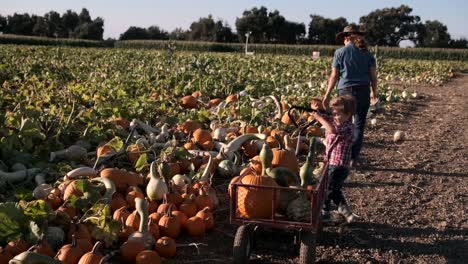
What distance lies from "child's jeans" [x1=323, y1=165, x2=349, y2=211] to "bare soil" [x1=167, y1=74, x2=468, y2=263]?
21 centimetres

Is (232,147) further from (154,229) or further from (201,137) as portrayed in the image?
(154,229)

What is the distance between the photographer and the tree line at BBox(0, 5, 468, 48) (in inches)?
4060

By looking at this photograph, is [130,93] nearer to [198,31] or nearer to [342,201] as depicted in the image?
[342,201]

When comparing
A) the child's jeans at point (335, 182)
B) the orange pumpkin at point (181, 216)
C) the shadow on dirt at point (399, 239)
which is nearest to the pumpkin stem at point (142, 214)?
the orange pumpkin at point (181, 216)

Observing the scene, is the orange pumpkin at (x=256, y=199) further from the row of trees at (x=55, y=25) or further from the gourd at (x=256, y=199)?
the row of trees at (x=55, y=25)

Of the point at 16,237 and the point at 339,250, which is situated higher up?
the point at 16,237

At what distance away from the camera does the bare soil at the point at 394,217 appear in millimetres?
4301

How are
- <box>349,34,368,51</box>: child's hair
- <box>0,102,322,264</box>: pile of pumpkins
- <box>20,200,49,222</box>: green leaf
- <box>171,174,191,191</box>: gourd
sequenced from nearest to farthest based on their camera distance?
<box>0,102,322,264</box>: pile of pumpkins → <box>20,200,49,222</box>: green leaf → <box>171,174,191,191</box>: gourd → <box>349,34,368,51</box>: child's hair

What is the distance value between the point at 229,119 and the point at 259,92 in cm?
447

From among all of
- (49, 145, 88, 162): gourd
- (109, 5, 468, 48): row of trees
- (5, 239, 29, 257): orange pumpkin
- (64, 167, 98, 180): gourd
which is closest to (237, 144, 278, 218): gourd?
(5, 239, 29, 257): orange pumpkin

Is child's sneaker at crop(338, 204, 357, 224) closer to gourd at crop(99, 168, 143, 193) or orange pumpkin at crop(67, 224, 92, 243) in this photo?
gourd at crop(99, 168, 143, 193)

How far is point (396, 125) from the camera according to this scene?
10602mm

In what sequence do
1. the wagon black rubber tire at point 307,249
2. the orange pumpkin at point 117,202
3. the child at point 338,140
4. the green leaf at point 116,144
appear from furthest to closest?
the green leaf at point 116,144 < the child at point 338,140 < the orange pumpkin at point 117,202 < the wagon black rubber tire at point 307,249

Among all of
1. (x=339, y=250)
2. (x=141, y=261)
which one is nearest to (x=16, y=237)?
(x=141, y=261)
